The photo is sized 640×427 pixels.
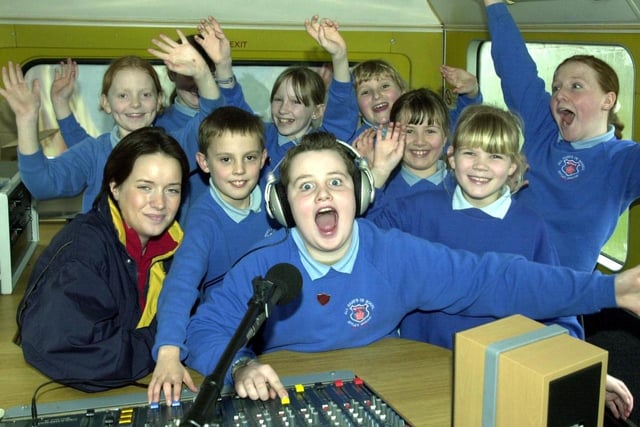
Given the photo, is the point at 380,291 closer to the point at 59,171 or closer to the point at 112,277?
the point at 112,277

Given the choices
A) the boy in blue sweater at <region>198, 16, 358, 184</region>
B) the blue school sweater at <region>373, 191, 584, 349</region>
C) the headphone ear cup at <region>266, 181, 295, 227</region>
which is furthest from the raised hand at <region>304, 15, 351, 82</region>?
the headphone ear cup at <region>266, 181, 295, 227</region>

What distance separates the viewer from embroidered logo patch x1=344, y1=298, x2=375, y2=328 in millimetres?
1966

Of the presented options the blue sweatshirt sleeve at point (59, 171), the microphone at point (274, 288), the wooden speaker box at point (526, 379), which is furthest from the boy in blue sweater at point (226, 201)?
the wooden speaker box at point (526, 379)

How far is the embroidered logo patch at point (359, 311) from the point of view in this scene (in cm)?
197

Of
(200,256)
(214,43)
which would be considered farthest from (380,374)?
(214,43)

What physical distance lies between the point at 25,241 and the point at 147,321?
158 centimetres

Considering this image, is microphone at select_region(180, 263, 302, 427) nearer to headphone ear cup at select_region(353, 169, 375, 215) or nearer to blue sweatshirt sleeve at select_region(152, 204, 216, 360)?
blue sweatshirt sleeve at select_region(152, 204, 216, 360)

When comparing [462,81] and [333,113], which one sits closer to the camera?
[333,113]

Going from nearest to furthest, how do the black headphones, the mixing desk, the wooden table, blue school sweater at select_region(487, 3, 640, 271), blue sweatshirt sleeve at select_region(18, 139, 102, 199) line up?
the mixing desk, the wooden table, the black headphones, blue sweatshirt sleeve at select_region(18, 139, 102, 199), blue school sweater at select_region(487, 3, 640, 271)

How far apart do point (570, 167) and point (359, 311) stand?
1.44m

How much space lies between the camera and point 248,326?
113cm

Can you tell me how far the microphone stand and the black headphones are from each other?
82cm

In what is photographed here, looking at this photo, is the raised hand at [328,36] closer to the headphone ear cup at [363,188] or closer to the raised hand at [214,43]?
the raised hand at [214,43]

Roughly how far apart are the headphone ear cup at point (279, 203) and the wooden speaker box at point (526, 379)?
810 mm
